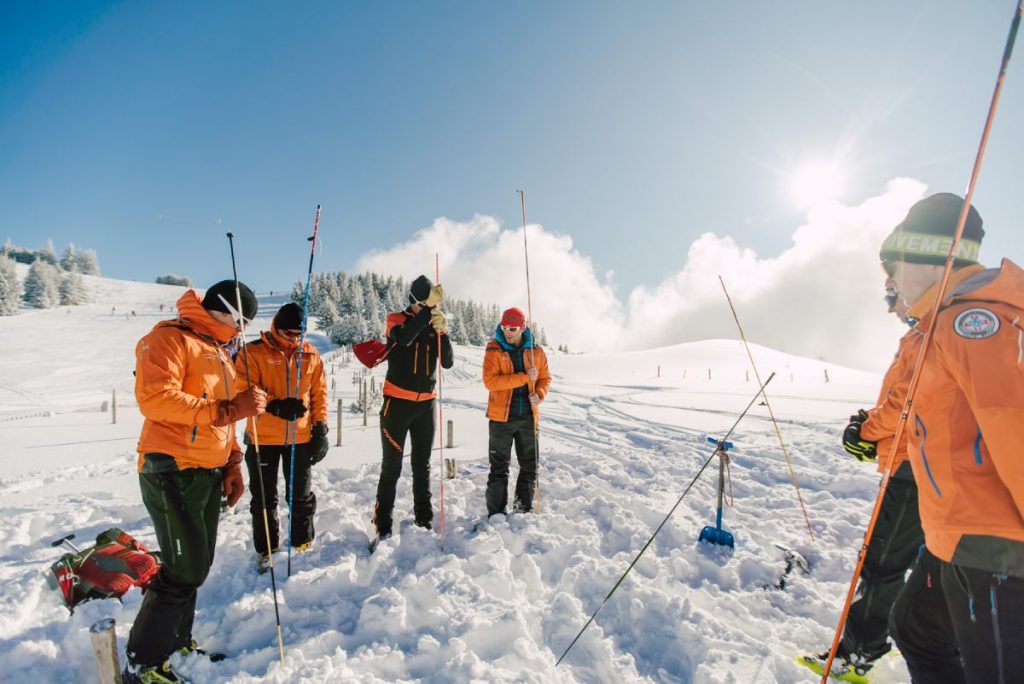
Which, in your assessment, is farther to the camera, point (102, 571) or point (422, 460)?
point (422, 460)

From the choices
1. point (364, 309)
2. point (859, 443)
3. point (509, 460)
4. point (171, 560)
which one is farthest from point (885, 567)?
point (364, 309)

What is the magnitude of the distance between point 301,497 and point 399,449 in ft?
3.40

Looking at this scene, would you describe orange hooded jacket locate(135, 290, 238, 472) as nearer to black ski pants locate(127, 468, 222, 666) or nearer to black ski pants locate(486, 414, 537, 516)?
black ski pants locate(127, 468, 222, 666)

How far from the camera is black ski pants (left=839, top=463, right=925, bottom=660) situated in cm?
264

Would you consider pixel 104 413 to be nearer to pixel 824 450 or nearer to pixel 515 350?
pixel 515 350

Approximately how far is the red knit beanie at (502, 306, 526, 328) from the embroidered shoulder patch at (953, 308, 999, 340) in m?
3.78

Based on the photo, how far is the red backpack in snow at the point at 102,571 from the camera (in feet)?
10.2

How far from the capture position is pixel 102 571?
326 cm

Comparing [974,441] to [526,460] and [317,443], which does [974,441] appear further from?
[317,443]

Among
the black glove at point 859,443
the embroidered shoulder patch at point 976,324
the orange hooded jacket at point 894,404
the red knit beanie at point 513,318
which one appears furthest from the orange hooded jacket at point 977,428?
the red knit beanie at point 513,318


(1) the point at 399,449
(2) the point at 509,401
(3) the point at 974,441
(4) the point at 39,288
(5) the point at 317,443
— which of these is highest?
(4) the point at 39,288

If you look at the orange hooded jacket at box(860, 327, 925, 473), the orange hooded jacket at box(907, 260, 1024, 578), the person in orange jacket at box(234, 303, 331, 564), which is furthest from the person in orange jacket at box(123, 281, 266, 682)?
the orange hooded jacket at box(860, 327, 925, 473)

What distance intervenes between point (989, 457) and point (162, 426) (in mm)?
4058

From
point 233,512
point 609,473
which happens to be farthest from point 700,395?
point 233,512
